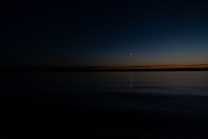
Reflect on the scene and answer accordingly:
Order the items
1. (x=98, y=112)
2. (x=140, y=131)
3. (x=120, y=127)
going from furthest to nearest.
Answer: (x=98, y=112) < (x=120, y=127) < (x=140, y=131)

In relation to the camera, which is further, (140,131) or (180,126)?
(180,126)

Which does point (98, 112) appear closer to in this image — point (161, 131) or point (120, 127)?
point (120, 127)

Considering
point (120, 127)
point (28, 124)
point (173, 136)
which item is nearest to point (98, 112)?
point (120, 127)

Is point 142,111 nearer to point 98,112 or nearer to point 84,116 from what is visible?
point 98,112

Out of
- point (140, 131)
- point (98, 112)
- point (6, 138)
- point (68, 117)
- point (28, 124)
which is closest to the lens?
point (6, 138)

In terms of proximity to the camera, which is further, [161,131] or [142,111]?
[142,111]

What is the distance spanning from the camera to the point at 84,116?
79.0 feet

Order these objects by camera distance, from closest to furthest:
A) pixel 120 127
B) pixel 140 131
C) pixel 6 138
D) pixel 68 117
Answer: pixel 6 138, pixel 140 131, pixel 120 127, pixel 68 117

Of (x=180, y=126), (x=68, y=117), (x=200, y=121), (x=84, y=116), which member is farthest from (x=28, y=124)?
(x=200, y=121)

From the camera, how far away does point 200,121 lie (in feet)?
69.9

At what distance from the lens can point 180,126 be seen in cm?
1952

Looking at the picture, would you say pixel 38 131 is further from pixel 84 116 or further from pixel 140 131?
pixel 140 131

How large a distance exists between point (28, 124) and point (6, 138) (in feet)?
13.1

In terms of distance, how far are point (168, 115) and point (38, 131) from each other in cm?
1499
